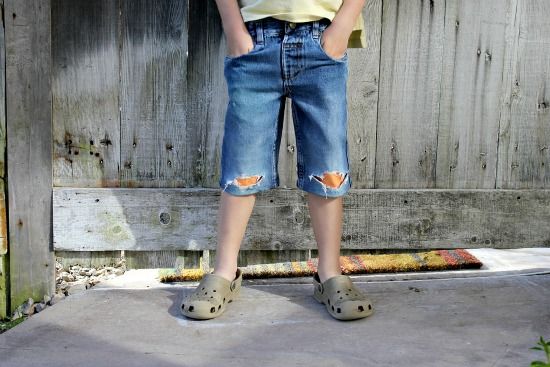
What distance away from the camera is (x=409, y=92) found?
9.76 feet

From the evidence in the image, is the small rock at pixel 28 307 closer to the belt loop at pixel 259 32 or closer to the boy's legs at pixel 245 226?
the boy's legs at pixel 245 226

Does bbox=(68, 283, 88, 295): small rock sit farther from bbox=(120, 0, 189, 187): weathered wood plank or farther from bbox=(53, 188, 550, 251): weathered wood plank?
bbox=(120, 0, 189, 187): weathered wood plank

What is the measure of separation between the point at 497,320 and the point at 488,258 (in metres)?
0.77

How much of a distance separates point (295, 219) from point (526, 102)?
3.61 feet

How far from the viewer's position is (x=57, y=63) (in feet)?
9.37

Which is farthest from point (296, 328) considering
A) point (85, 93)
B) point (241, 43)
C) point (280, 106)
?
point (85, 93)

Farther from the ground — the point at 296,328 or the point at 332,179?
the point at 332,179

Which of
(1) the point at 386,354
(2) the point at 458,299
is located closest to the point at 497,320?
(2) the point at 458,299

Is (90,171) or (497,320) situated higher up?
(90,171)

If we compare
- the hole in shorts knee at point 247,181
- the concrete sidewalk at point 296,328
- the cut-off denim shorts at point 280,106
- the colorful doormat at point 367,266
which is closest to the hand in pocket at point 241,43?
the cut-off denim shorts at point 280,106

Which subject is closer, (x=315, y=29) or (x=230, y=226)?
(x=315, y=29)

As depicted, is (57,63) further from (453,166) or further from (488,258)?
(488,258)

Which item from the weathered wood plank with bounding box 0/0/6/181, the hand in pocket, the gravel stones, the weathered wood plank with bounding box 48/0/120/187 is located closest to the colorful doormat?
the gravel stones

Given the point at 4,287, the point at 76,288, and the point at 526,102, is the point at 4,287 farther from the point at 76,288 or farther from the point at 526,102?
the point at 526,102
